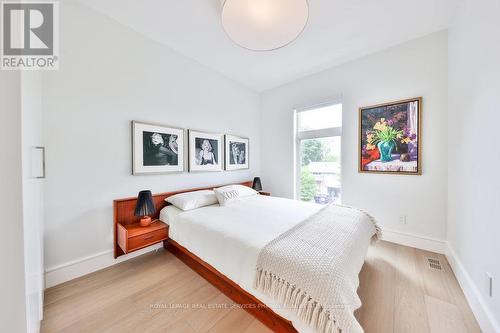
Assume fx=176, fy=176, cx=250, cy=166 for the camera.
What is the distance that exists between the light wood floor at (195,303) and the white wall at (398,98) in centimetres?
70

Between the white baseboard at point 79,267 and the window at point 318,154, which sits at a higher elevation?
the window at point 318,154

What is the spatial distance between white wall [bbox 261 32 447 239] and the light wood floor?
2.29ft

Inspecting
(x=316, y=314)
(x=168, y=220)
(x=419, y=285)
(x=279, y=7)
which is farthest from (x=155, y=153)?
(x=419, y=285)

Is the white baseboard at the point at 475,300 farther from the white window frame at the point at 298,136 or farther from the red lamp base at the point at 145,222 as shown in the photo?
the red lamp base at the point at 145,222

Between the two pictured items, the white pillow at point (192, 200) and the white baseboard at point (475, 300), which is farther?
the white pillow at point (192, 200)

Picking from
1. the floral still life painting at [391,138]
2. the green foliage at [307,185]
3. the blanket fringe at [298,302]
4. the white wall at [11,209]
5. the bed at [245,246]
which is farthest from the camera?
the green foliage at [307,185]

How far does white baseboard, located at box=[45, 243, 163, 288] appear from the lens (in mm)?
1650

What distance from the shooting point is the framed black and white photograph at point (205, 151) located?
2.71 m

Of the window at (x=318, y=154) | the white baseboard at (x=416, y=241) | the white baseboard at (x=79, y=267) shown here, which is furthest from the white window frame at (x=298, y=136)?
the white baseboard at (x=79, y=267)

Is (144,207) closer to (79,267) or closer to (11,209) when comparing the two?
(79,267)

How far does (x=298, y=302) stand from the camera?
1019 millimetres

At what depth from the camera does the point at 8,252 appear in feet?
1.79

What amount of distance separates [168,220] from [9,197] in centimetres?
169

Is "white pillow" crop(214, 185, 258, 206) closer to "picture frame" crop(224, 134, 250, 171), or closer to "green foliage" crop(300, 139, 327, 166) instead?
"picture frame" crop(224, 134, 250, 171)
